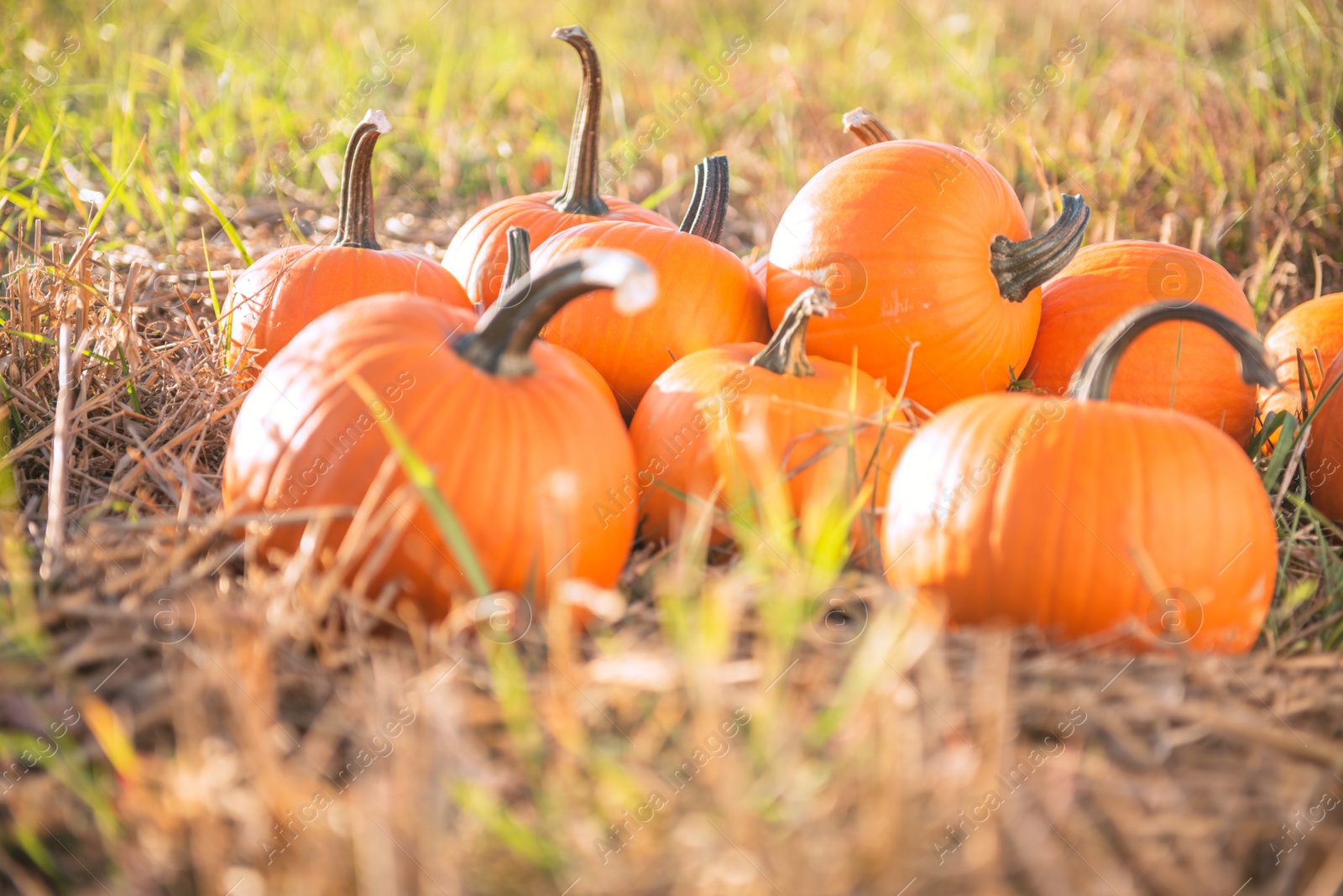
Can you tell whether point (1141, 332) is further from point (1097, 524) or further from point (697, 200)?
point (697, 200)

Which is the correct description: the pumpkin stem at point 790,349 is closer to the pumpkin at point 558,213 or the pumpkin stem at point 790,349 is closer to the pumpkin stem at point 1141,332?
the pumpkin stem at point 1141,332

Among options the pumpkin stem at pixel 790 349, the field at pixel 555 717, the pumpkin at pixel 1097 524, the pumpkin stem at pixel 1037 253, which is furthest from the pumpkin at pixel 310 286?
the pumpkin at pixel 1097 524

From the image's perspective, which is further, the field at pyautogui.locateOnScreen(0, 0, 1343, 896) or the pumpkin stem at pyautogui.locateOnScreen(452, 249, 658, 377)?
the pumpkin stem at pyautogui.locateOnScreen(452, 249, 658, 377)

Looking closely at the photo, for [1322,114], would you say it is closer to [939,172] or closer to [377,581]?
[939,172]

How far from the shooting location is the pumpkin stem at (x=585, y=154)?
8.95ft

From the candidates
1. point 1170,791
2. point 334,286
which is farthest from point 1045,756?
point 334,286

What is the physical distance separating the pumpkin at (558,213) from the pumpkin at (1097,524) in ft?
3.94

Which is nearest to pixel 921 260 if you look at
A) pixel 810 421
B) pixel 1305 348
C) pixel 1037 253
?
pixel 1037 253

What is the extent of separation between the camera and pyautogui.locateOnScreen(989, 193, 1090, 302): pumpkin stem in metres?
2.28

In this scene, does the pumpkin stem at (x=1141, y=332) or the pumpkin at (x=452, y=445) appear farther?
the pumpkin stem at (x=1141, y=332)

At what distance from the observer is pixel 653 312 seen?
233 centimetres

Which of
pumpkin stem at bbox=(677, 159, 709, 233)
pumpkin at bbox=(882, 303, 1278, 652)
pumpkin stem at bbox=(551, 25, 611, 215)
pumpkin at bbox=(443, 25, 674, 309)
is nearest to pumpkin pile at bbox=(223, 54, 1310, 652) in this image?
pumpkin at bbox=(882, 303, 1278, 652)

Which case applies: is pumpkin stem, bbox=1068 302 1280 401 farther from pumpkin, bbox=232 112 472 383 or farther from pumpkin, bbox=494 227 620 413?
pumpkin, bbox=232 112 472 383

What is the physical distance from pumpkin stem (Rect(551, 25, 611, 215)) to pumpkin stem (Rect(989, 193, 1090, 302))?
1.08 m
